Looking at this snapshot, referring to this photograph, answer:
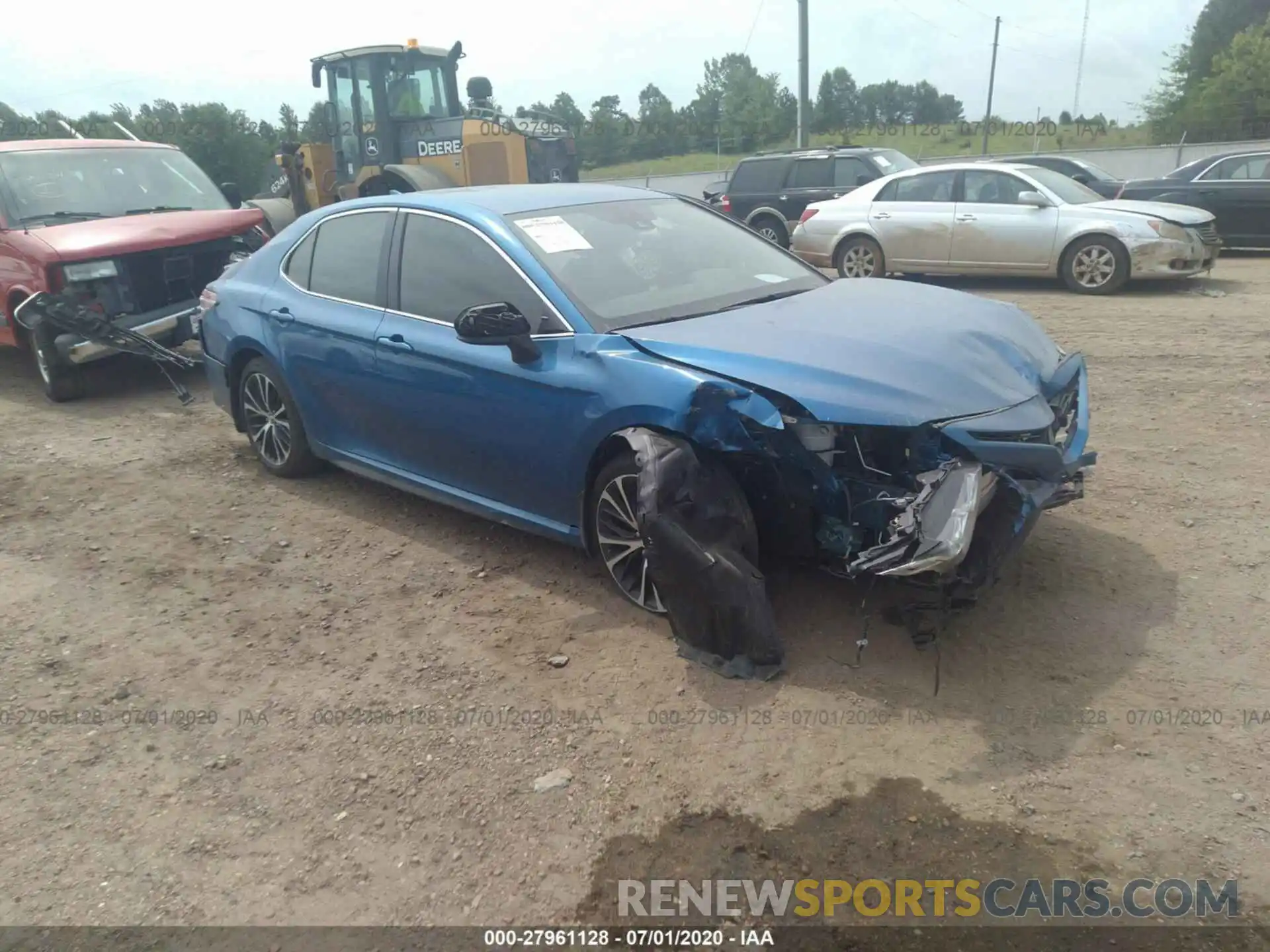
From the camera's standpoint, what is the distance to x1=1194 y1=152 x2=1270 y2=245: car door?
500 inches

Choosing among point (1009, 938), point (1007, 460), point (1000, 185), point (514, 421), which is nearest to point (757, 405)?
point (1007, 460)

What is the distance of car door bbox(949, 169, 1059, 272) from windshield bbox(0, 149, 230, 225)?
8.09 meters

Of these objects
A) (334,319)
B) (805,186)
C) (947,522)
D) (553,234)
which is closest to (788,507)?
(947,522)

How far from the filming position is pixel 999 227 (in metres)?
11.2

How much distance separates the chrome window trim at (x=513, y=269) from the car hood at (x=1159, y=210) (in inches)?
342

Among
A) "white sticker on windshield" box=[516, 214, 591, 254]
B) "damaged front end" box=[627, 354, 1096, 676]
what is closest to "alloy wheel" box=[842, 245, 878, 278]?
"white sticker on windshield" box=[516, 214, 591, 254]

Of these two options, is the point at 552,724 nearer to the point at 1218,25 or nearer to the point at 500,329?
the point at 500,329

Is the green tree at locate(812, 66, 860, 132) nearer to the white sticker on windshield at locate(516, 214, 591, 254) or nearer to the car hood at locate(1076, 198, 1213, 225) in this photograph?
the car hood at locate(1076, 198, 1213, 225)

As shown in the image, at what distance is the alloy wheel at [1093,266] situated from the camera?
10.7 metres

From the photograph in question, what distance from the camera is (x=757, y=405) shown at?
3.46 metres

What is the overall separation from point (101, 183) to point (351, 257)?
4.97m

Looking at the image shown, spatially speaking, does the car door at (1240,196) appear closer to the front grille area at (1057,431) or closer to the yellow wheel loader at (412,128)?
the yellow wheel loader at (412,128)

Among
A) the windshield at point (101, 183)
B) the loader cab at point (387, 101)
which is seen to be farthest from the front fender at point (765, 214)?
the windshield at point (101, 183)

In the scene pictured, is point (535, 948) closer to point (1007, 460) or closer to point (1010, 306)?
point (1007, 460)
